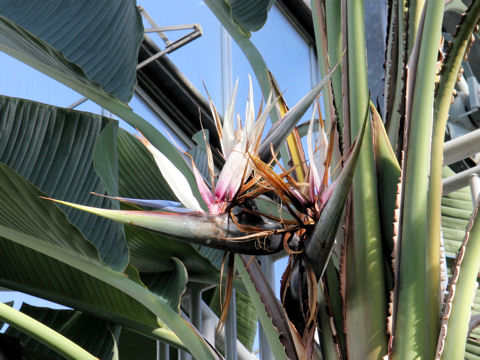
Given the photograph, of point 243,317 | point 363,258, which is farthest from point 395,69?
point 243,317

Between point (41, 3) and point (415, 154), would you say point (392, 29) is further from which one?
point (41, 3)

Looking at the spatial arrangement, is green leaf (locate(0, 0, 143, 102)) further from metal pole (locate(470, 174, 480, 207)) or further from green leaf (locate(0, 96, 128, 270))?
metal pole (locate(470, 174, 480, 207))

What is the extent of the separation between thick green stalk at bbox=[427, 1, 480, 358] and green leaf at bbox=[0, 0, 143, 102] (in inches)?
19.9

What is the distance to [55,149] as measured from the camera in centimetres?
108

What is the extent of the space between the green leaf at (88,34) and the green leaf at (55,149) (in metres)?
0.08

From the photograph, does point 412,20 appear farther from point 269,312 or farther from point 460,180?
point 269,312

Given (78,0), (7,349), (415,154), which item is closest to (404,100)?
(415,154)

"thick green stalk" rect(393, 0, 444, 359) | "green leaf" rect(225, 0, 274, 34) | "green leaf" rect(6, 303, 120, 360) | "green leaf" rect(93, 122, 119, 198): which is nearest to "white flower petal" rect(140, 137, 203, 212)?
"thick green stalk" rect(393, 0, 444, 359)

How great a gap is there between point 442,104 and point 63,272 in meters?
0.80

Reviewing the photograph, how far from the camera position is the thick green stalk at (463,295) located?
629 millimetres

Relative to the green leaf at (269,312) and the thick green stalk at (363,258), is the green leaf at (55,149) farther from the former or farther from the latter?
the thick green stalk at (363,258)

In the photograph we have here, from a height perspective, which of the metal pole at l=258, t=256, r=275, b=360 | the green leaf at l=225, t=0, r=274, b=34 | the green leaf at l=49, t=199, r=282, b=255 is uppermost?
the green leaf at l=225, t=0, r=274, b=34

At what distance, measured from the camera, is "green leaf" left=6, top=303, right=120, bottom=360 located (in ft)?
4.19

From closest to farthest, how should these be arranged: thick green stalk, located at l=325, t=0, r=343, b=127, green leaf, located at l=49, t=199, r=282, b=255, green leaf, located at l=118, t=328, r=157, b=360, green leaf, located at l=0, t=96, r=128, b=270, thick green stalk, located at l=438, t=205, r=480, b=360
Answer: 1. green leaf, located at l=49, t=199, r=282, b=255
2. thick green stalk, located at l=438, t=205, r=480, b=360
3. thick green stalk, located at l=325, t=0, r=343, b=127
4. green leaf, located at l=0, t=96, r=128, b=270
5. green leaf, located at l=118, t=328, r=157, b=360
